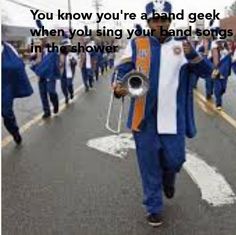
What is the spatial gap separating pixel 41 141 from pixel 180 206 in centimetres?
410

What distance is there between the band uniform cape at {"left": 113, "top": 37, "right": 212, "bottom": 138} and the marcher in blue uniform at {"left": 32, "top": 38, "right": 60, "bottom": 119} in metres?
6.99

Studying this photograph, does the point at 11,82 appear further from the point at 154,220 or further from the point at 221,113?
the point at 221,113

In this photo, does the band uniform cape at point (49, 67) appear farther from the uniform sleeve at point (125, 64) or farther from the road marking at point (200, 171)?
the uniform sleeve at point (125, 64)

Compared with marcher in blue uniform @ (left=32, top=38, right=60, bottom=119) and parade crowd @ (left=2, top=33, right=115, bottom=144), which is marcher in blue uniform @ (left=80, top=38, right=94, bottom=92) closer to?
parade crowd @ (left=2, top=33, right=115, bottom=144)

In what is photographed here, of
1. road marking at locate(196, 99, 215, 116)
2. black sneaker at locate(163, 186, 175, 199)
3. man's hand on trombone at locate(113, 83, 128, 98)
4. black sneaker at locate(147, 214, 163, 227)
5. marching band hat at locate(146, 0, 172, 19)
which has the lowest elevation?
road marking at locate(196, 99, 215, 116)

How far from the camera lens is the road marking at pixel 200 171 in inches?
227

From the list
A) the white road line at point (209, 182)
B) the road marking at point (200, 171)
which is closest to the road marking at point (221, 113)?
the road marking at point (200, 171)

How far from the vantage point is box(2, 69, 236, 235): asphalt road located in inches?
198

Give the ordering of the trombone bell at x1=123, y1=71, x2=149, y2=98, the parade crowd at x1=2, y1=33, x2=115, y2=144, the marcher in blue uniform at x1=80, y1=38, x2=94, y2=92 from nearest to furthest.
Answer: the trombone bell at x1=123, y1=71, x2=149, y2=98 → the parade crowd at x1=2, y1=33, x2=115, y2=144 → the marcher in blue uniform at x1=80, y1=38, x2=94, y2=92

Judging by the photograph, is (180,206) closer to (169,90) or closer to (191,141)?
(169,90)

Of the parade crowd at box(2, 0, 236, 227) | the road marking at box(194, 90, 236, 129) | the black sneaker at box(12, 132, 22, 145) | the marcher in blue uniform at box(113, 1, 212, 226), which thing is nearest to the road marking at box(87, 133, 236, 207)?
the parade crowd at box(2, 0, 236, 227)

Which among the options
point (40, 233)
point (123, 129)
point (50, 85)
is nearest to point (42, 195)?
point (40, 233)

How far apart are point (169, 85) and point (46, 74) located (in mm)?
7319

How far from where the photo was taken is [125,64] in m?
4.97
